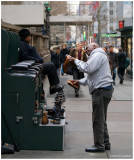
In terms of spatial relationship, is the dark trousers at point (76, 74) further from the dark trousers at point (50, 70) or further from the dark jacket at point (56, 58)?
the dark trousers at point (50, 70)

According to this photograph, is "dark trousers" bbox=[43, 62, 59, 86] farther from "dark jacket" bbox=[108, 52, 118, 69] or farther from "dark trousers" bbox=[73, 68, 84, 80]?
"dark jacket" bbox=[108, 52, 118, 69]

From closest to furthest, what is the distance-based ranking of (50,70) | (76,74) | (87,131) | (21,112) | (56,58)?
(21,112) → (50,70) → (87,131) → (76,74) → (56,58)

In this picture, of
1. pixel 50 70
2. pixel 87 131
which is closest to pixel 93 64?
Answer: pixel 50 70

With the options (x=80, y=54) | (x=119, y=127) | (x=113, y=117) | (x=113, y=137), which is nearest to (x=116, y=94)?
(x=80, y=54)

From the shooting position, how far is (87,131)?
7.47 meters

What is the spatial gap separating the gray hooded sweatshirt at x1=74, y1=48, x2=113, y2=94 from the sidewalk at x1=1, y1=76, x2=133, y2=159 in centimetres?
112

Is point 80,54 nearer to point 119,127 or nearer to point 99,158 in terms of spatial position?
point 119,127

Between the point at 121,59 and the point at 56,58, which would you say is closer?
the point at 56,58

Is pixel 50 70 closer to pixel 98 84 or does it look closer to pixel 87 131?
pixel 98 84

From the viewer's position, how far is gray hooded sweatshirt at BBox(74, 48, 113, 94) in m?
5.73

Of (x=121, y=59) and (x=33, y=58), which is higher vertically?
(x=33, y=58)

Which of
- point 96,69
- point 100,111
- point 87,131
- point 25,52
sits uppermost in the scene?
point 25,52

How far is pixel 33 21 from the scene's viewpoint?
919 inches

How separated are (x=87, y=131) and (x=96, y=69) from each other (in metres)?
2.16
